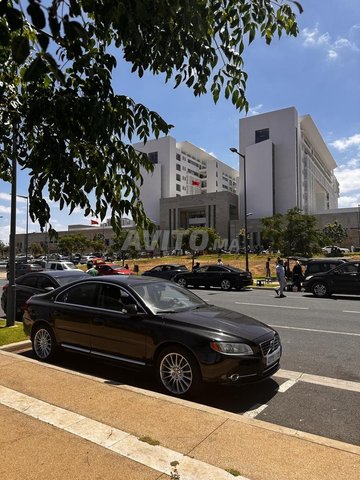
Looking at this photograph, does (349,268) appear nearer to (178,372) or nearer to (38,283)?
(38,283)

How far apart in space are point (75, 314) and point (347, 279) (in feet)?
48.5

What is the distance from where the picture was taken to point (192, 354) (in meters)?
5.07

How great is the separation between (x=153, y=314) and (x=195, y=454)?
7.88 ft

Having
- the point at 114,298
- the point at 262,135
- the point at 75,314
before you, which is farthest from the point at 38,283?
the point at 262,135

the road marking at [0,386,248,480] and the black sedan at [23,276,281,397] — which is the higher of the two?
the black sedan at [23,276,281,397]

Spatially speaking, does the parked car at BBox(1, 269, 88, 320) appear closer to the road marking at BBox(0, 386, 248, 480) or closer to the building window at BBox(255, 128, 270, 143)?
the road marking at BBox(0, 386, 248, 480)

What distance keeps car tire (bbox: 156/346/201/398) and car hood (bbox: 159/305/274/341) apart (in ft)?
1.29

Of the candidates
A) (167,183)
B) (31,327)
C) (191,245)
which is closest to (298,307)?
(31,327)

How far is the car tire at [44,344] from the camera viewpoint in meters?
6.77

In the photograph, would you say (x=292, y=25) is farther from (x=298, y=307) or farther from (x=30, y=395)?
(x=298, y=307)

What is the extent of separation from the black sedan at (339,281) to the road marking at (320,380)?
12978mm

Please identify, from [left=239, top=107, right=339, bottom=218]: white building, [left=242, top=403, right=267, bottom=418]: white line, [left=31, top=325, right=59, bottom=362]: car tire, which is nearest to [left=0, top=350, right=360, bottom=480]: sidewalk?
[left=242, top=403, right=267, bottom=418]: white line

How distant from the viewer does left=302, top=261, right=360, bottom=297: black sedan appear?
59.3ft

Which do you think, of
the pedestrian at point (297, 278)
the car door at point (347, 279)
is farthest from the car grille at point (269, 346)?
the pedestrian at point (297, 278)
